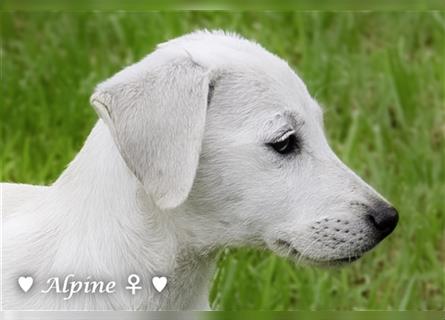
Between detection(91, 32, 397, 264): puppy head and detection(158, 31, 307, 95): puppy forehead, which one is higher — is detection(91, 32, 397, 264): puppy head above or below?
below

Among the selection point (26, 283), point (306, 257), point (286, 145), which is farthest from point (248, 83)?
point (26, 283)

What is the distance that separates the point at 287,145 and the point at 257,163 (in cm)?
10

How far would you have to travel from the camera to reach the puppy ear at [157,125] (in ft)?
9.52

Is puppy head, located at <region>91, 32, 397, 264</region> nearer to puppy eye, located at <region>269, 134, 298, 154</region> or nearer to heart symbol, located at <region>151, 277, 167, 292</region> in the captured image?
puppy eye, located at <region>269, 134, 298, 154</region>

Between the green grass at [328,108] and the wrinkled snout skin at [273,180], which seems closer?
the wrinkled snout skin at [273,180]

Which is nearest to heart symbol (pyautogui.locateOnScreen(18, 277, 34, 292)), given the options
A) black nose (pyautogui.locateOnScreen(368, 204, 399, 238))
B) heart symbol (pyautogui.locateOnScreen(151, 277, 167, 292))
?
heart symbol (pyautogui.locateOnScreen(151, 277, 167, 292))

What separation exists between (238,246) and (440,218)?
193 centimetres

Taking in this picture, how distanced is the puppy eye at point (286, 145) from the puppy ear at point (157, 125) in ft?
0.74

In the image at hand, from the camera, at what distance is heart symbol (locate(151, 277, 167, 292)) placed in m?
3.12

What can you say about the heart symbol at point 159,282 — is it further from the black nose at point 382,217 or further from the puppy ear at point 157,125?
the black nose at point 382,217

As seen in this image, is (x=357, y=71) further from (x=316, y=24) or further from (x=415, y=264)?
(x=415, y=264)

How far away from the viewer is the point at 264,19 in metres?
5.79

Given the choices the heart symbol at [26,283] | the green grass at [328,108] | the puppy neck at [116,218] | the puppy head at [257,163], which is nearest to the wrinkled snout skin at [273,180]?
the puppy head at [257,163]

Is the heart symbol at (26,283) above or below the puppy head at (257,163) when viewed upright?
below
